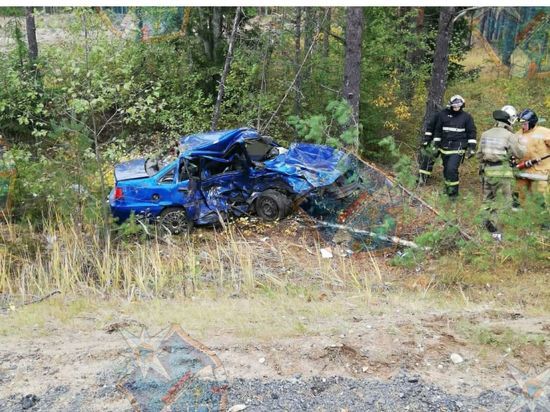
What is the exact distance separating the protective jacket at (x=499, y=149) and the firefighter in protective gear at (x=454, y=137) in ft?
2.19

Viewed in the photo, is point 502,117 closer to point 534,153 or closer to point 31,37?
point 534,153

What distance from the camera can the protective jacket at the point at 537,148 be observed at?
788 centimetres

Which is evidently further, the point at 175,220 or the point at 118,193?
the point at 175,220

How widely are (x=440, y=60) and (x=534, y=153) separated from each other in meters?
4.11

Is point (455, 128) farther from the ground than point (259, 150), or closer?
farther from the ground

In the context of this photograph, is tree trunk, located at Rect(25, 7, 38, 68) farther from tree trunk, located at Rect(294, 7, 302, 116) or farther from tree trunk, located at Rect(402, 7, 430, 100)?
tree trunk, located at Rect(402, 7, 430, 100)

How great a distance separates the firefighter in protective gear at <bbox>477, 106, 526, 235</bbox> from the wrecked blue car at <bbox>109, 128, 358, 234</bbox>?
210 cm

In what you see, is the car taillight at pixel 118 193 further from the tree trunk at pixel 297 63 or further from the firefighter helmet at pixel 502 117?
the firefighter helmet at pixel 502 117

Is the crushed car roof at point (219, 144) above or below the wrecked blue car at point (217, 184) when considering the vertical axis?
above

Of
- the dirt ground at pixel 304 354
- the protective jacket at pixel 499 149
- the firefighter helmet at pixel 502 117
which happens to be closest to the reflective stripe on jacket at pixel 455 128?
the protective jacket at pixel 499 149

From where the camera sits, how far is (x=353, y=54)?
10688 mm

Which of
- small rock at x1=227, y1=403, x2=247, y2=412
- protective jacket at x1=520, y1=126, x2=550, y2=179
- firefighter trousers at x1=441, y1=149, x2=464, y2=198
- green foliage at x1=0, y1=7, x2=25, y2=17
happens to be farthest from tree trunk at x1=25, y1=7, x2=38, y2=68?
small rock at x1=227, y1=403, x2=247, y2=412

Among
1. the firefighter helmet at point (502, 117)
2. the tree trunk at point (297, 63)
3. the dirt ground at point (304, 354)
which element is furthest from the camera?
the tree trunk at point (297, 63)

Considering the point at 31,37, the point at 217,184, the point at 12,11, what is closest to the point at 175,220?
the point at 217,184
